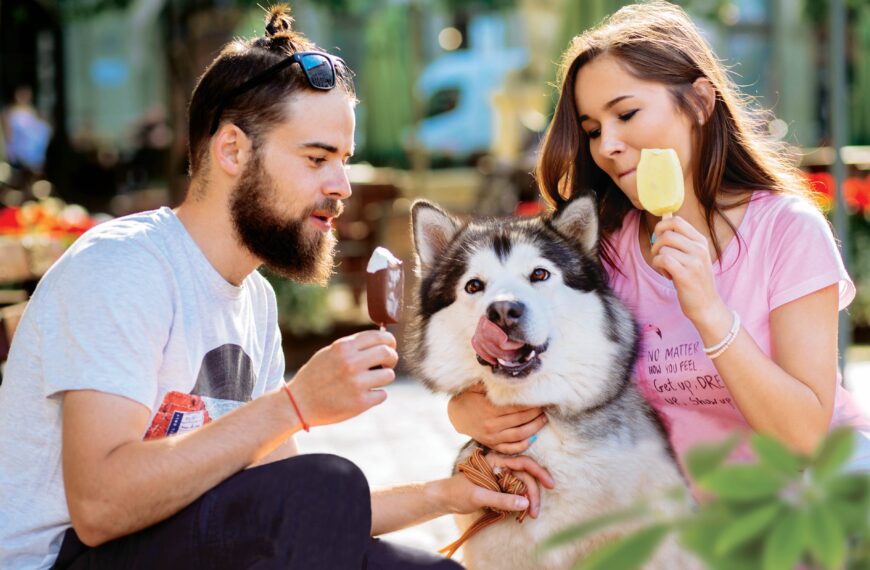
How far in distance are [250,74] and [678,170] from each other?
106 cm

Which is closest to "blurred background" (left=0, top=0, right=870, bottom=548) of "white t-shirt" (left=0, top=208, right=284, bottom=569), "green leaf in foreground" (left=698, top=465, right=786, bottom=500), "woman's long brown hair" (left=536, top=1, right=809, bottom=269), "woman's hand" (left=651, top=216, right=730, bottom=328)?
"white t-shirt" (left=0, top=208, right=284, bottom=569)

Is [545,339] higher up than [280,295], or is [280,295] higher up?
[545,339]

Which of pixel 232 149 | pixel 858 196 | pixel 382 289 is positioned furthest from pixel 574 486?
pixel 858 196

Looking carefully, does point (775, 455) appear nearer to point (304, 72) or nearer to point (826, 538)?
point (826, 538)

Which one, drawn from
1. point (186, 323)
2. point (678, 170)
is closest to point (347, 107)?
point (186, 323)

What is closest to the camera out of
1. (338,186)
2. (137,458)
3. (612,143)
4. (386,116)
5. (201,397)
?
(137,458)

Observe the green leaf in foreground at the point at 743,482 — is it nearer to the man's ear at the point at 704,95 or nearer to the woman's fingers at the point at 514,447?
the woman's fingers at the point at 514,447

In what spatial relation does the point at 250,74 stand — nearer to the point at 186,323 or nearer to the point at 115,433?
the point at 186,323

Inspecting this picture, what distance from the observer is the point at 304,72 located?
2.22 metres

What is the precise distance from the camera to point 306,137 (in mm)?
2201

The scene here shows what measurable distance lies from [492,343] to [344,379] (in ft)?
1.65

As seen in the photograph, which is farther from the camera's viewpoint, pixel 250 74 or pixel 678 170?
pixel 250 74

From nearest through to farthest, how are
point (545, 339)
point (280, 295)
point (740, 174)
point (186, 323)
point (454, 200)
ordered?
point (186, 323) → point (545, 339) → point (740, 174) → point (280, 295) → point (454, 200)

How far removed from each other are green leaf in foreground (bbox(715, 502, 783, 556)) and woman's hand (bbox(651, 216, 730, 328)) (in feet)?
4.02
